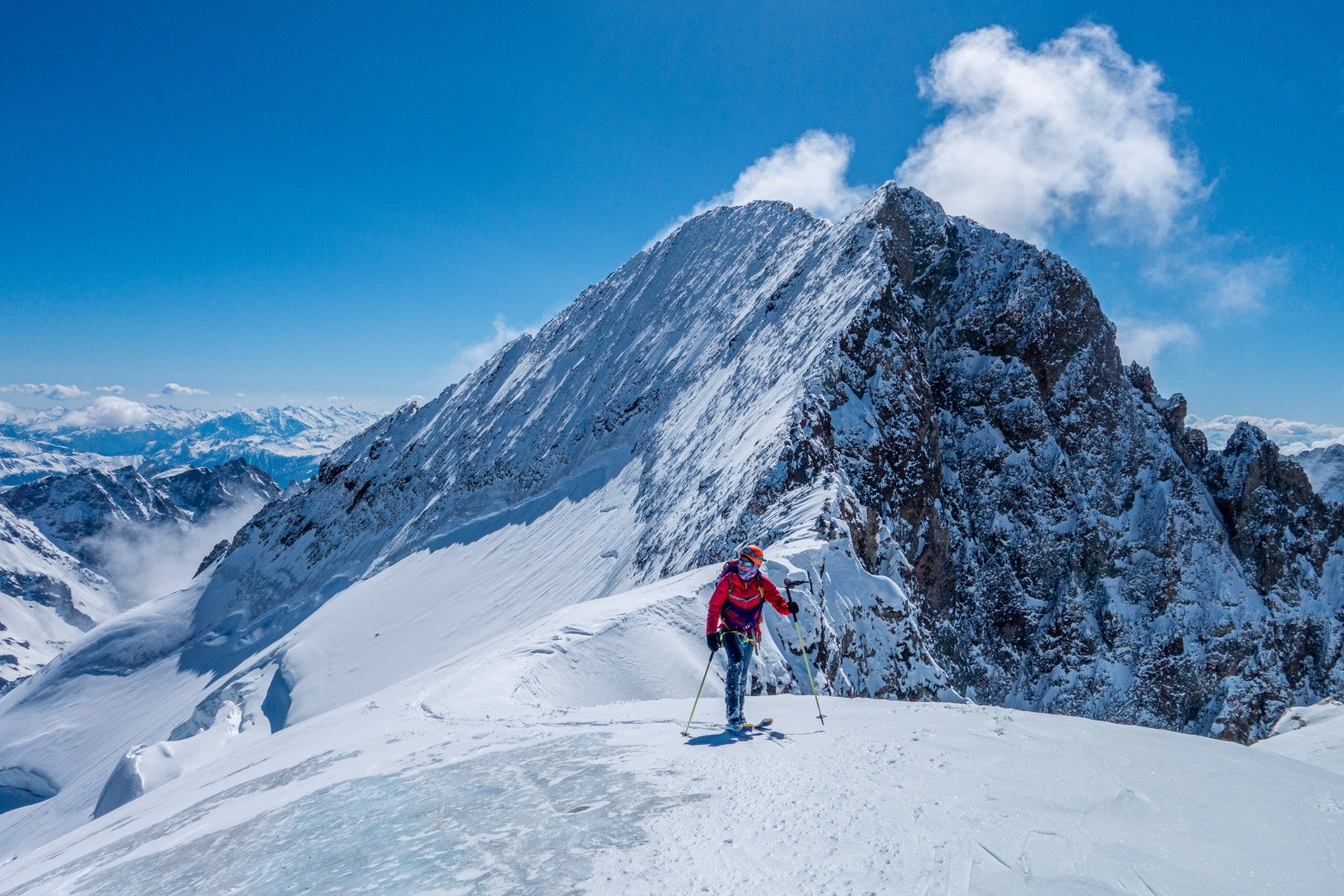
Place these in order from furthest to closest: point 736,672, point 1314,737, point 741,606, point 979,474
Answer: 1. point 979,474
2. point 1314,737
3. point 741,606
4. point 736,672

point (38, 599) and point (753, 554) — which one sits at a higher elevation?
point (753, 554)

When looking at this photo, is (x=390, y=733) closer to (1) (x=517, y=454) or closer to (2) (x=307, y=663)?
(2) (x=307, y=663)

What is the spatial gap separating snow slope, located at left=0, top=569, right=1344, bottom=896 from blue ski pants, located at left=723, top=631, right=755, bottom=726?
31 centimetres

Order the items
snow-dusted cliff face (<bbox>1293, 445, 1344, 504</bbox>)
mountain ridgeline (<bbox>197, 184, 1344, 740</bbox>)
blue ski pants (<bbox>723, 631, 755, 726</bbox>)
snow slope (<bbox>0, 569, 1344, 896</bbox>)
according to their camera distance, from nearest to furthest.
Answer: snow slope (<bbox>0, 569, 1344, 896</bbox>)
blue ski pants (<bbox>723, 631, 755, 726</bbox>)
mountain ridgeline (<bbox>197, 184, 1344, 740</bbox>)
snow-dusted cliff face (<bbox>1293, 445, 1344, 504</bbox>)

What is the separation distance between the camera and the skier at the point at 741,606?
7.88m

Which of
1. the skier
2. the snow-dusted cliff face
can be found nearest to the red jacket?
the skier

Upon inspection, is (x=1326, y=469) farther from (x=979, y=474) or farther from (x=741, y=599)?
(x=741, y=599)

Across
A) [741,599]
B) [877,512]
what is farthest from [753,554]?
[877,512]

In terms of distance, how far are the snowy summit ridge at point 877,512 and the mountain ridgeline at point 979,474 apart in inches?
7.6

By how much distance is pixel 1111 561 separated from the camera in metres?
41.3

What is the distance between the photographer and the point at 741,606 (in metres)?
8.05

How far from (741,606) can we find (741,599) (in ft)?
0.31

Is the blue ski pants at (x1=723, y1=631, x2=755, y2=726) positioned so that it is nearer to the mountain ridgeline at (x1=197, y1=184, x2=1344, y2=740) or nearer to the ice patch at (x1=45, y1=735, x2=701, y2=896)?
the ice patch at (x1=45, y1=735, x2=701, y2=896)

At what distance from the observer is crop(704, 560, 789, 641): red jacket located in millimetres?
8023
